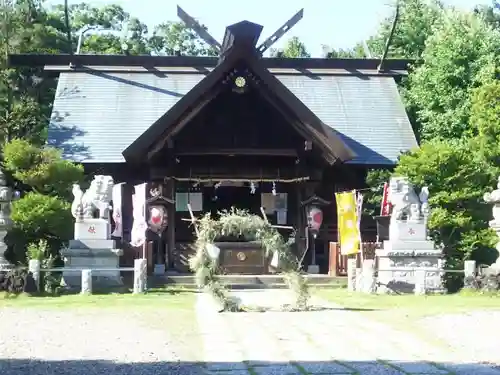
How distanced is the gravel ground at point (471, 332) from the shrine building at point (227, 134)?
8.46m

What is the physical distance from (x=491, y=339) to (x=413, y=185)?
9.50 meters

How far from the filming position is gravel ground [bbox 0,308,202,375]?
7.72 m

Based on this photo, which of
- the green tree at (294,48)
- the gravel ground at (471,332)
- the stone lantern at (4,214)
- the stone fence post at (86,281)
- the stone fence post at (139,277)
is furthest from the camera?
the green tree at (294,48)

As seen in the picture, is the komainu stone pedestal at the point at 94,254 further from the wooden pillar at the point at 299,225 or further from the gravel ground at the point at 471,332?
the gravel ground at the point at 471,332

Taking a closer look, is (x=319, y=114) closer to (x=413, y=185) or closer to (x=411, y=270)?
(x=413, y=185)

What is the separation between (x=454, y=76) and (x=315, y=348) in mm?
16485

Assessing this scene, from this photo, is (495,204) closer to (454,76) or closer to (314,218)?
(314,218)

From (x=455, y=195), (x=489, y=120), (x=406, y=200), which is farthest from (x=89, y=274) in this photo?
(x=489, y=120)

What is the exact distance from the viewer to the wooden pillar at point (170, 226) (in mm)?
20984

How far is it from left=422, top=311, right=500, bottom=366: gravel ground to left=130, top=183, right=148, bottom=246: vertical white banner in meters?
8.75

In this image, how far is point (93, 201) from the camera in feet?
59.4

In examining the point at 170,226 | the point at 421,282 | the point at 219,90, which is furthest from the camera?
the point at 170,226

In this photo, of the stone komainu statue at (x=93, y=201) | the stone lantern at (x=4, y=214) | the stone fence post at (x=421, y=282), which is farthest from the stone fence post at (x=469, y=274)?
the stone lantern at (x=4, y=214)

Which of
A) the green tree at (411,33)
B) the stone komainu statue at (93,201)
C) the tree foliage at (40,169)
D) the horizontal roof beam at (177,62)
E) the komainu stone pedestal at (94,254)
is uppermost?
the green tree at (411,33)
